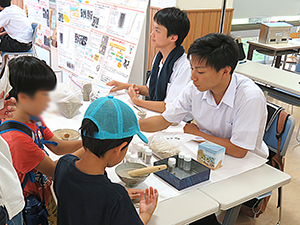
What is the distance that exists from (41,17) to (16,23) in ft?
1.62

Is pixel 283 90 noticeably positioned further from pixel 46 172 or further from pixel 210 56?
pixel 46 172

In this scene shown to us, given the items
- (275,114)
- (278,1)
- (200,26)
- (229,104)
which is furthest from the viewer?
(278,1)

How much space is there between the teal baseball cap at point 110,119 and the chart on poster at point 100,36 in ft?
6.86

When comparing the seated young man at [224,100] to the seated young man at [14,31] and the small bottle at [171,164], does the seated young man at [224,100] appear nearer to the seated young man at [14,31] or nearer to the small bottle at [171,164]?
the small bottle at [171,164]

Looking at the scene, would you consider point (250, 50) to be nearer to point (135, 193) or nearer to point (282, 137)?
point (282, 137)

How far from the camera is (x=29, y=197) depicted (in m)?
1.19

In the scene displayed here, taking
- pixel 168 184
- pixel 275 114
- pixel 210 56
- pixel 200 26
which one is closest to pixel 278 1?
pixel 200 26

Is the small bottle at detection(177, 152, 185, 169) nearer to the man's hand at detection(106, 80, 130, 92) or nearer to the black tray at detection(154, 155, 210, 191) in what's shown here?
the black tray at detection(154, 155, 210, 191)

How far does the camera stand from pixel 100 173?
0.89 m

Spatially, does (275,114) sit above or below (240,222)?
above

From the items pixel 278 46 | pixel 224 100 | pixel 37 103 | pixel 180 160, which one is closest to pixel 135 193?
pixel 180 160

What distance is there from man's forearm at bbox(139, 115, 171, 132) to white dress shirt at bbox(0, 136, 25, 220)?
864 millimetres

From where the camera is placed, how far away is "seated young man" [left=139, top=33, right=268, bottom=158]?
1.44 m

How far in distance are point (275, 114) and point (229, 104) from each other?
39 cm
